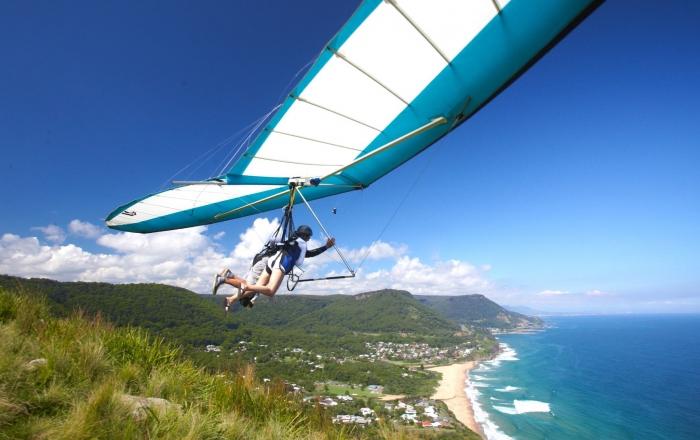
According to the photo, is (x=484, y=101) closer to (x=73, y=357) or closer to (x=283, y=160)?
(x=283, y=160)

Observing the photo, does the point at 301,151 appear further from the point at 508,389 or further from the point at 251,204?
the point at 508,389

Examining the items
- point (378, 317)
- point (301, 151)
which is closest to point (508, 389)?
point (301, 151)

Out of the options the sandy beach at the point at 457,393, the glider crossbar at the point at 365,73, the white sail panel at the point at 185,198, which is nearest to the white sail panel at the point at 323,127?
the glider crossbar at the point at 365,73

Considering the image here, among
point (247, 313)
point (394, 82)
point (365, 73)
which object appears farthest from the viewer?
point (247, 313)

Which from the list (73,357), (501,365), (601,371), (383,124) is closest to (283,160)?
(383,124)

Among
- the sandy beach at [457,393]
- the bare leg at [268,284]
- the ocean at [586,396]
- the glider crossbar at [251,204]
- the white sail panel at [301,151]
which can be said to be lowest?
the ocean at [586,396]

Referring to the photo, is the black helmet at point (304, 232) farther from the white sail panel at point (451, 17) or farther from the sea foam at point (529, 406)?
the sea foam at point (529, 406)

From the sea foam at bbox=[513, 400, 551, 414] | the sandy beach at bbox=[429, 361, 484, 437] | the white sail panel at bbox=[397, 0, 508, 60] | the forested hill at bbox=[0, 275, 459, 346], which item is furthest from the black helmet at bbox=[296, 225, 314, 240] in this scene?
the sea foam at bbox=[513, 400, 551, 414]
